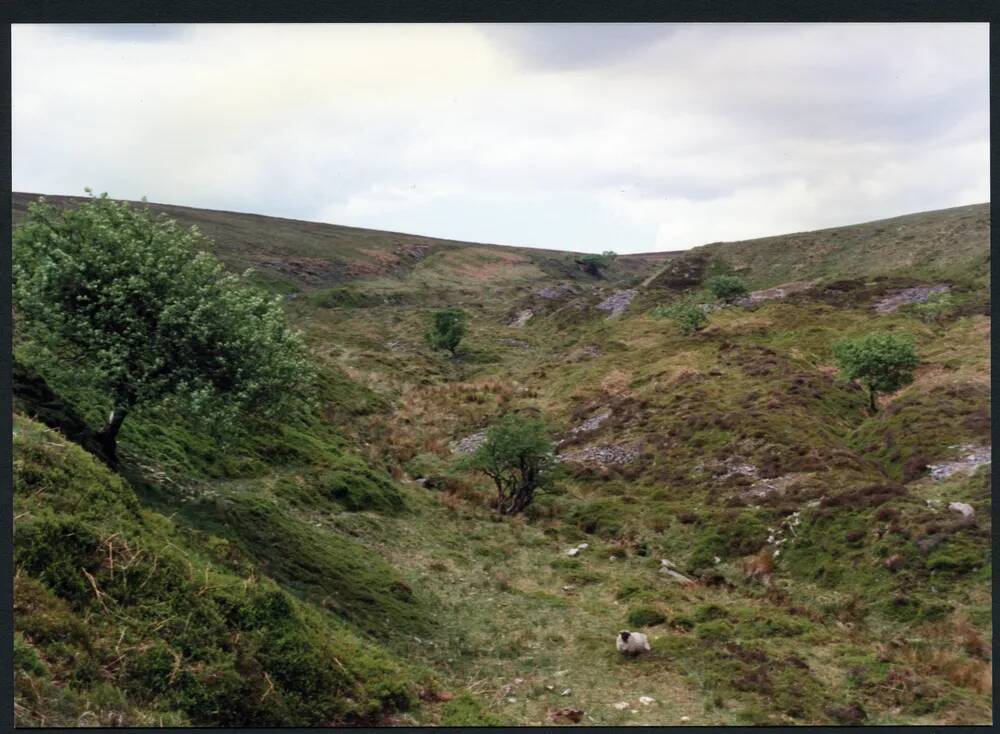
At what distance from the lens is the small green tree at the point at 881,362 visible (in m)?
38.1

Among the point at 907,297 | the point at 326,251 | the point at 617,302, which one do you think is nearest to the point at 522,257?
the point at 326,251

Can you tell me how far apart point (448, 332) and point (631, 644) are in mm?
64829

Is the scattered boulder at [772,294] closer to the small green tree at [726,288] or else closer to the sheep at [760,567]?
the small green tree at [726,288]

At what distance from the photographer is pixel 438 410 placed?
2109 inches

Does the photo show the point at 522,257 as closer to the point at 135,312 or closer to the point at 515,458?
the point at 515,458

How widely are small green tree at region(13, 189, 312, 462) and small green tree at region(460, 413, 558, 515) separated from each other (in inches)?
676

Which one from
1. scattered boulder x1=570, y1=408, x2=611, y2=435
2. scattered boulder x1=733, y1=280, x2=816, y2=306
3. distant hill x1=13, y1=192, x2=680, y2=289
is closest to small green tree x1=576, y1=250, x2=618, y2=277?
distant hill x1=13, y1=192, x2=680, y2=289

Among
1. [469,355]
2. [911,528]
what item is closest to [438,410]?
[469,355]

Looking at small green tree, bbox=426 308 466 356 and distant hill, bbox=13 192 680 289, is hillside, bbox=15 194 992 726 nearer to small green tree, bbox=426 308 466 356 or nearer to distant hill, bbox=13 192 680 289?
small green tree, bbox=426 308 466 356

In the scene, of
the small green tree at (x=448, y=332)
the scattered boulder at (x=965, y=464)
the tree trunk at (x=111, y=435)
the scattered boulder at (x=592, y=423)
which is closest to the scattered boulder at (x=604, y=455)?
the scattered boulder at (x=592, y=423)

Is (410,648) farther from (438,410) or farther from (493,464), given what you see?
(438,410)

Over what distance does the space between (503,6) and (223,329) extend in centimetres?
1114

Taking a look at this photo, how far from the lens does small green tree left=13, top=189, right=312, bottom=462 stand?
14852 mm

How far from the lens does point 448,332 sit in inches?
3103
